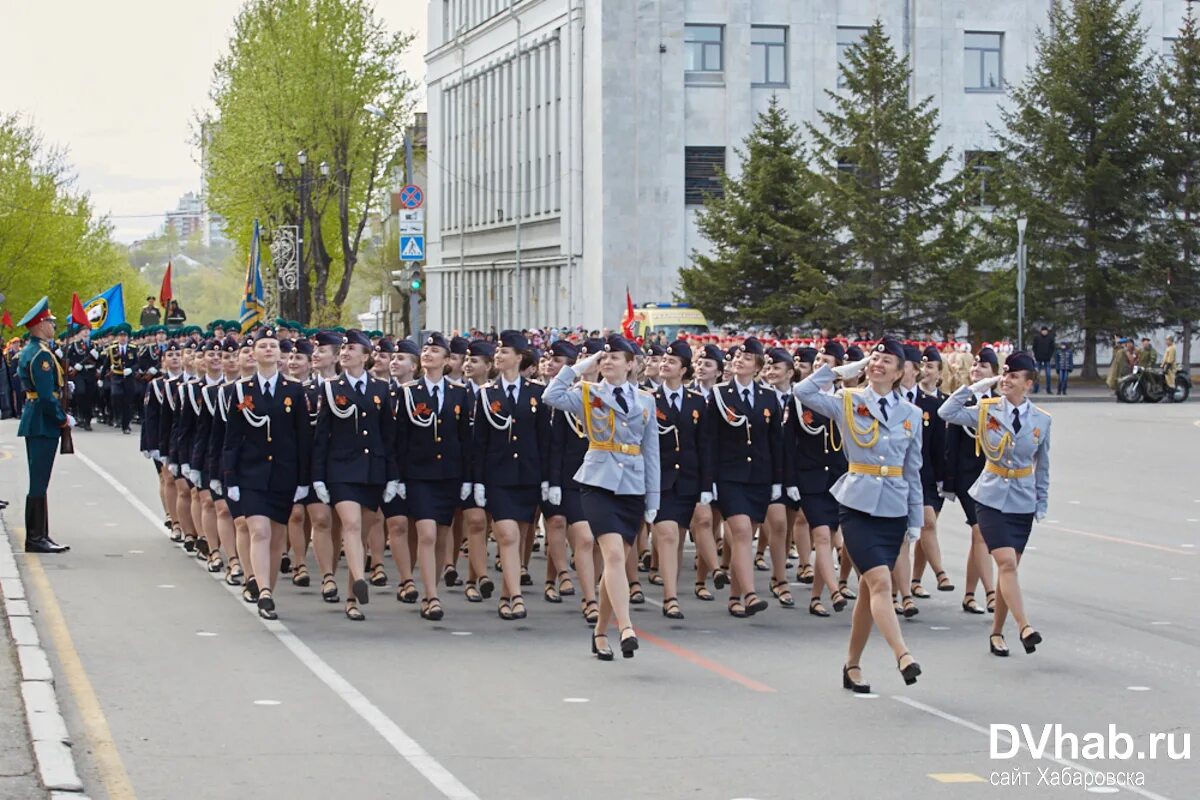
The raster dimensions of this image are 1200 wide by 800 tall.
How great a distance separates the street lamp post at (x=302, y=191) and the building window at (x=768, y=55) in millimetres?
15594

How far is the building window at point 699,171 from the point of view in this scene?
6912cm

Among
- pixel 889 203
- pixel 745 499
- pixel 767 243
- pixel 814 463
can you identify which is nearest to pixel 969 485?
pixel 814 463

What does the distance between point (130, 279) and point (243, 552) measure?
131m

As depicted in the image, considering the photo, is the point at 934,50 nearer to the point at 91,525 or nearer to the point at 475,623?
the point at 91,525

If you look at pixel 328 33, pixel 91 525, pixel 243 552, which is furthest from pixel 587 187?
pixel 243 552

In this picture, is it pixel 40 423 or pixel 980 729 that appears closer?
pixel 980 729

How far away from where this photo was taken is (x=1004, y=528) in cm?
1181

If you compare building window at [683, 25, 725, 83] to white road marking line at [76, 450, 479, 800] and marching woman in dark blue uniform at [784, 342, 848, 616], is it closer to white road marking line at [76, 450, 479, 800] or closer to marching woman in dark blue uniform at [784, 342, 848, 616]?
marching woman in dark blue uniform at [784, 342, 848, 616]

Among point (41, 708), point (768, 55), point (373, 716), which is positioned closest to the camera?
point (41, 708)

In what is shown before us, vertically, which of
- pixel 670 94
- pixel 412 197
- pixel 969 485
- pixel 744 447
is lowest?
pixel 969 485

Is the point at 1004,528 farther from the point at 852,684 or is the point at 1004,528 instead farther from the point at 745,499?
the point at 745,499

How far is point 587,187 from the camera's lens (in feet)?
232

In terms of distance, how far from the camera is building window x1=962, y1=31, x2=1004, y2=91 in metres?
71.6

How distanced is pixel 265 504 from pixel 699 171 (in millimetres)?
56706
